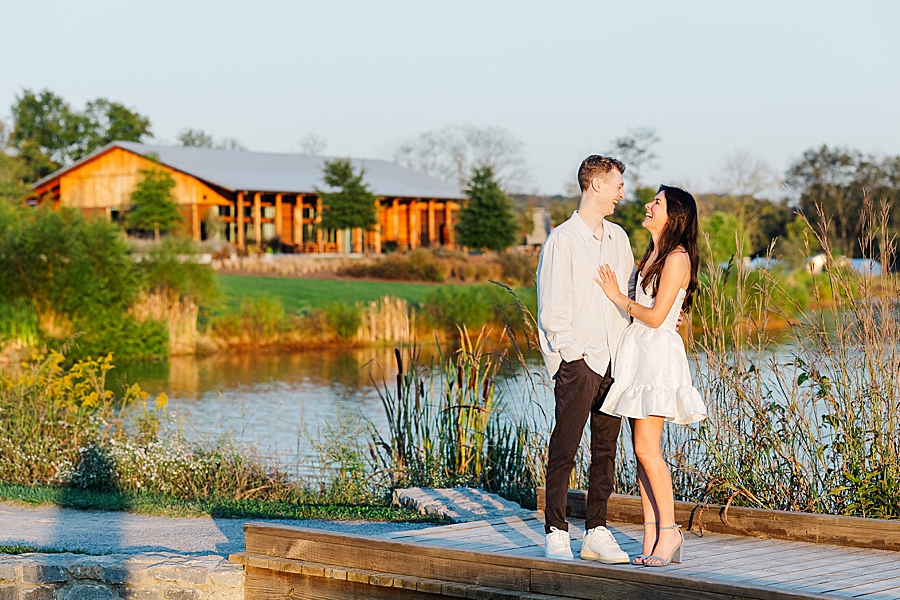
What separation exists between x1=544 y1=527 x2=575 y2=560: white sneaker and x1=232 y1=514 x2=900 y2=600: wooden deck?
0.14 m

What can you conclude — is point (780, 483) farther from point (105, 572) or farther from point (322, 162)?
point (322, 162)

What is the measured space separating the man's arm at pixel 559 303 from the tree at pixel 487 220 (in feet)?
152

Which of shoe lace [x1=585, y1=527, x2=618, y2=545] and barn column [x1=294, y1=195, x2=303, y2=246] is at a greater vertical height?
barn column [x1=294, y1=195, x2=303, y2=246]

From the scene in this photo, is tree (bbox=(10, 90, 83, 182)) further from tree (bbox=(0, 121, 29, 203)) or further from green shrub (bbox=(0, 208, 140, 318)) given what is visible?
green shrub (bbox=(0, 208, 140, 318))

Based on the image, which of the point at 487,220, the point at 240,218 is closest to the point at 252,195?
the point at 240,218

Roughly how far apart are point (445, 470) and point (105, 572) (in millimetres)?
3903

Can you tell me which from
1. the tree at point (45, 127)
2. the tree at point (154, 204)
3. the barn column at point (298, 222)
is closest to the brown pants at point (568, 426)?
the tree at point (154, 204)

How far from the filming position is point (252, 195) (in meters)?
51.8

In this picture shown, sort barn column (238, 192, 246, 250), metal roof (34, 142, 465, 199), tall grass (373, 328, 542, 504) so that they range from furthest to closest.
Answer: metal roof (34, 142, 465, 199)
barn column (238, 192, 246, 250)
tall grass (373, 328, 542, 504)

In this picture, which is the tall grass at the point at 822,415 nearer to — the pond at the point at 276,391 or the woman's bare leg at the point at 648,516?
the woman's bare leg at the point at 648,516

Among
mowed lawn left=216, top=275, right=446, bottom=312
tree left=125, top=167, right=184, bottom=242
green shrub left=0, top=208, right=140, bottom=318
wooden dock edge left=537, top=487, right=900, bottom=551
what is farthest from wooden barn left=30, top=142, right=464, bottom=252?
wooden dock edge left=537, top=487, right=900, bottom=551

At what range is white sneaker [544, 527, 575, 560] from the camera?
5082 mm

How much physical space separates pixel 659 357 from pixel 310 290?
3203 cm

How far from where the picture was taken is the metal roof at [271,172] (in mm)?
50312
